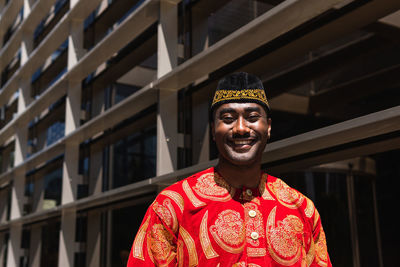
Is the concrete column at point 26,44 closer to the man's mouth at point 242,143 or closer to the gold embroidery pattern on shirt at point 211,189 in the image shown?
the gold embroidery pattern on shirt at point 211,189

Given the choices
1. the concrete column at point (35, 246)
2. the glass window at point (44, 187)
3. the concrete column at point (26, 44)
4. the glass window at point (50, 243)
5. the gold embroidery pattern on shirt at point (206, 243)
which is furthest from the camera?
the concrete column at point (26, 44)

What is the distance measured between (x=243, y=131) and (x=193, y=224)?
0.47 metres

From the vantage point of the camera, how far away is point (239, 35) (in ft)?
10.5

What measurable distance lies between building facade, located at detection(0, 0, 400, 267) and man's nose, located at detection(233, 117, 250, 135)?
0.59 meters

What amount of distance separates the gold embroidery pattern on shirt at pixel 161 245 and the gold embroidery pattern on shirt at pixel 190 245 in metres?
0.05

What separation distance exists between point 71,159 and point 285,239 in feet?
14.1

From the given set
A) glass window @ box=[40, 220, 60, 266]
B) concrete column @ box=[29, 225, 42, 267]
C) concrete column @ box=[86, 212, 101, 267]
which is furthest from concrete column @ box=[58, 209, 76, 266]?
concrete column @ box=[29, 225, 42, 267]

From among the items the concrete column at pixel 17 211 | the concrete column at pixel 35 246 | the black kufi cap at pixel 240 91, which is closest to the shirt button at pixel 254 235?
the black kufi cap at pixel 240 91

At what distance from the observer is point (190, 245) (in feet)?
6.97

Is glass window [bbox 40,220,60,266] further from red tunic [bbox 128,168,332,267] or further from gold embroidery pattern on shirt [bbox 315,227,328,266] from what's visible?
gold embroidery pattern on shirt [bbox 315,227,328,266]

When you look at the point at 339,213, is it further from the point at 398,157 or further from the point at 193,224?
the point at 193,224

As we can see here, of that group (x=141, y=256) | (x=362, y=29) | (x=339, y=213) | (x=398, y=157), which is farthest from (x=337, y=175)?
(x=141, y=256)

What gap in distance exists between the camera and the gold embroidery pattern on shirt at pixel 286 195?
226 cm

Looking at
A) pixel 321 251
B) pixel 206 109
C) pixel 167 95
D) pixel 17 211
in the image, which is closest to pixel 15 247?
pixel 17 211
